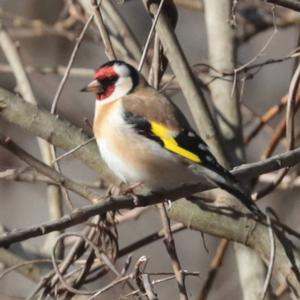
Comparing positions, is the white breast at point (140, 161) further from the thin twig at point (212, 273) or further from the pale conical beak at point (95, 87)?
the thin twig at point (212, 273)

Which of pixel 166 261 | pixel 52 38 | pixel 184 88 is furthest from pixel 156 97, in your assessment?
pixel 52 38

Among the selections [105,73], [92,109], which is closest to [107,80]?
[105,73]

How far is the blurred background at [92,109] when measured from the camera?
657 cm

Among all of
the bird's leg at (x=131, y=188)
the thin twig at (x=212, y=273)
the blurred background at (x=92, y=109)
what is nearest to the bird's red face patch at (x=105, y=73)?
the bird's leg at (x=131, y=188)

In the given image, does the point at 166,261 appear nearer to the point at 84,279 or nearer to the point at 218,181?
the point at 84,279

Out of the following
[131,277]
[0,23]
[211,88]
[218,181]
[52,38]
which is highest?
[52,38]

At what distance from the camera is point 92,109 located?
6887mm

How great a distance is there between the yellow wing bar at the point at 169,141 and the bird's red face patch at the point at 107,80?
0.41 meters

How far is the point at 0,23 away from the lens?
4.71 meters

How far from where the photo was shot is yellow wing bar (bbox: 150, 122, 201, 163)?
356cm

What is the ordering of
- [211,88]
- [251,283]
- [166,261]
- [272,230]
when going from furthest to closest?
[166,261] → [211,88] → [251,283] → [272,230]

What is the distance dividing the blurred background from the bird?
2029mm

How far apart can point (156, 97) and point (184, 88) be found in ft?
0.48

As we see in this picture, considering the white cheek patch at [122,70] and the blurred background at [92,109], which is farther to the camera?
the blurred background at [92,109]
